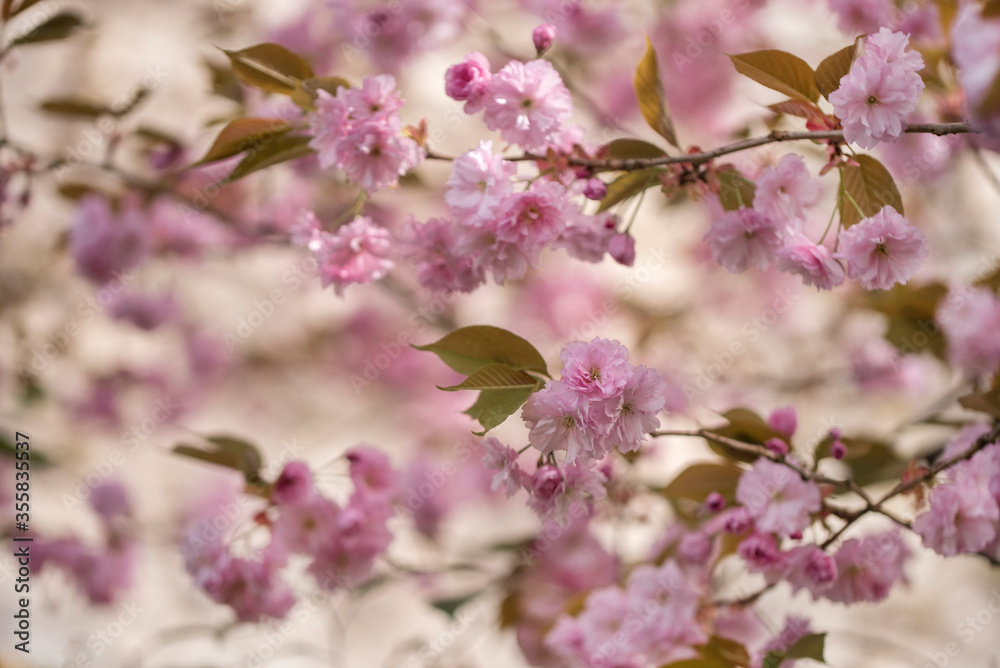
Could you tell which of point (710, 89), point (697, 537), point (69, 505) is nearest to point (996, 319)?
point (697, 537)

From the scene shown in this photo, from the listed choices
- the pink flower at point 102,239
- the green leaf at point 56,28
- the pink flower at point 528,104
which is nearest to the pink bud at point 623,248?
the pink flower at point 528,104

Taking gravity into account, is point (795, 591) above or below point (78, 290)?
above

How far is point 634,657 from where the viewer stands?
85cm

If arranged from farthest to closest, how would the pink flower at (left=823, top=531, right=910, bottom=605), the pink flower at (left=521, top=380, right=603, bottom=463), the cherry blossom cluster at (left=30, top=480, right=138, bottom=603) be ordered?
1. the cherry blossom cluster at (left=30, top=480, right=138, bottom=603)
2. the pink flower at (left=823, top=531, right=910, bottom=605)
3. the pink flower at (left=521, top=380, right=603, bottom=463)

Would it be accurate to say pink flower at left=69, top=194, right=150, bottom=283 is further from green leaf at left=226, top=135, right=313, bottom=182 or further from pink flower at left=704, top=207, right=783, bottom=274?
pink flower at left=704, top=207, right=783, bottom=274

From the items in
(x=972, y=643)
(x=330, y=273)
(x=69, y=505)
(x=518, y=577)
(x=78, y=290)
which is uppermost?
(x=330, y=273)

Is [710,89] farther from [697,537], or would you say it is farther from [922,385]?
[697,537]

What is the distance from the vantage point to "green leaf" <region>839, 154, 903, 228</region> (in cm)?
65

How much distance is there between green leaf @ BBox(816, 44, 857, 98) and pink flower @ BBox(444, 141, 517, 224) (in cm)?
28

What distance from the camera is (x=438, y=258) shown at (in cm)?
74

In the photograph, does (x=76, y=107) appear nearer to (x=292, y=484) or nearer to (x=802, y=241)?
(x=292, y=484)

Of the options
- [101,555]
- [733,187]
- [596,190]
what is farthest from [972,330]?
[101,555]

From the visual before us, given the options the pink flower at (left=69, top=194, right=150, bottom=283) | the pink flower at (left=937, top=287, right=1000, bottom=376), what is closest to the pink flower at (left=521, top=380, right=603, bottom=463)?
the pink flower at (left=937, top=287, right=1000, bottom=376)

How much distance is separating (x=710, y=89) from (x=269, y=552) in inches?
72.8
